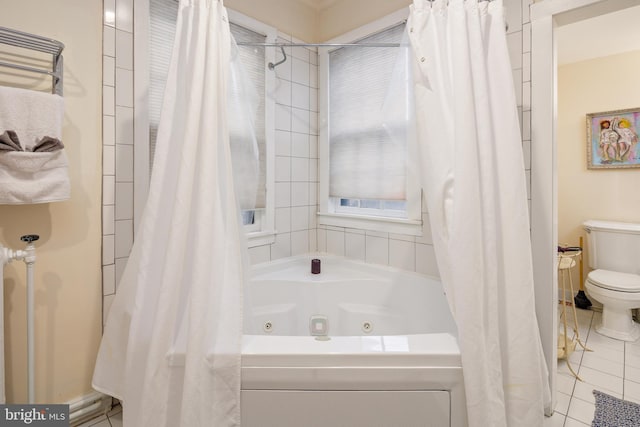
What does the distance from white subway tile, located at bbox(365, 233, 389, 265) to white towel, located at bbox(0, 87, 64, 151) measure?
5.69ft

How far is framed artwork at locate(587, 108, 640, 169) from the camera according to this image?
288cm

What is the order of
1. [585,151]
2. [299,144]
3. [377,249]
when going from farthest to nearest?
[585,151] < [299,144] < [377,249]

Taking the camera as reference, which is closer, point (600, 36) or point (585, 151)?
point (600, 36)

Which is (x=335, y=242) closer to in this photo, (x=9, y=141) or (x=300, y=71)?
(x=300, y=71)

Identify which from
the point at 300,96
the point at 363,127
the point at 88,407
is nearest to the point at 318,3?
the point at 300,96

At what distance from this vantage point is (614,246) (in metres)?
2.80

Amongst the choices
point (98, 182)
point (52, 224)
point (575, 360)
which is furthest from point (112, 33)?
point (575, 360)

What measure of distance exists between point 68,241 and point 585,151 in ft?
13.1

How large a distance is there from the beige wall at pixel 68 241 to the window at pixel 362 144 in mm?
1438

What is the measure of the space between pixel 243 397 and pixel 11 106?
1.31 meters

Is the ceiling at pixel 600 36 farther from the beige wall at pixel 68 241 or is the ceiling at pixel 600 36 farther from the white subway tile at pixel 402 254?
the beige wall at pixel 68 241

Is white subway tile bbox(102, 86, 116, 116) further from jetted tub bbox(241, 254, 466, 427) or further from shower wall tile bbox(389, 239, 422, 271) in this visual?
shower wall tile bbox(389, 239, 422, 271)

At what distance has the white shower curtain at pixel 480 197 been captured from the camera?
43.8 inches

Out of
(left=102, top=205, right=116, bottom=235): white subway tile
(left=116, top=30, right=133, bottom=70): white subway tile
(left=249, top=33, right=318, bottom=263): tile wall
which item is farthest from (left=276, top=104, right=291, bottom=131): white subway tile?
(left=102, top=205, right=116, bottom=235): white subway tile
